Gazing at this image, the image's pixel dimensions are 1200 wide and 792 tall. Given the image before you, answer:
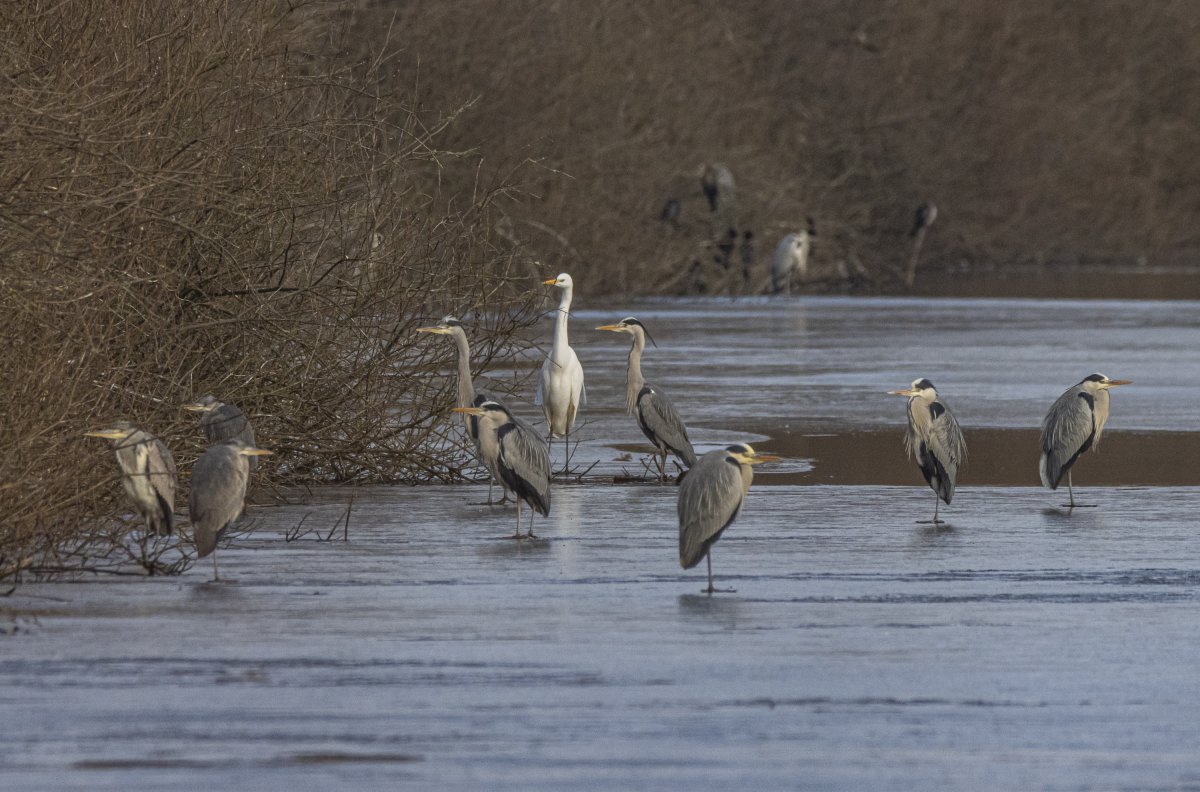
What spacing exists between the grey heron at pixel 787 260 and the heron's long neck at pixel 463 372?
70.5 ft

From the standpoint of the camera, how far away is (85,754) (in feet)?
18.7

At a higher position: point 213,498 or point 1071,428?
point 213,498

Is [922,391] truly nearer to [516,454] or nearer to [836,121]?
[516,454]

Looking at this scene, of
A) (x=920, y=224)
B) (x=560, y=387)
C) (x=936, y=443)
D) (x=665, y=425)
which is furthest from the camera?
(x=920, y=224)

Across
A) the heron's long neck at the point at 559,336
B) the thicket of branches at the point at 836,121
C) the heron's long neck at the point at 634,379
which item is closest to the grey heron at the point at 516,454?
the heron's long neck at the point at 634,379

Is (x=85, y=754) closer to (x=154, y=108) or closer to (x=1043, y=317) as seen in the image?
(x=154, y=108)

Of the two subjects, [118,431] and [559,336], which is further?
[559,336]

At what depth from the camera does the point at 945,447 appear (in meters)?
10.3

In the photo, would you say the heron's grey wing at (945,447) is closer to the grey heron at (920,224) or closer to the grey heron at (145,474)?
the grey heron at (145,474)

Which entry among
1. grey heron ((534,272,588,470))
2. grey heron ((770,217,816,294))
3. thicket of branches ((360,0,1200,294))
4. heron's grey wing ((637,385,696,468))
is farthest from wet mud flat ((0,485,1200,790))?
grey heron ((770,217,816,294))

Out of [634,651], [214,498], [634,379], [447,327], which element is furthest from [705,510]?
[634,379]

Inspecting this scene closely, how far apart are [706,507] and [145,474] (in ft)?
7.08

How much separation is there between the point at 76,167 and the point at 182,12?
224 centimetres

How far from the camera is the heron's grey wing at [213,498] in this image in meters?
8.15
